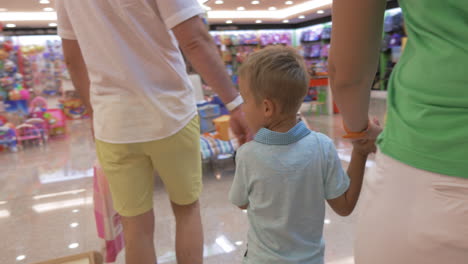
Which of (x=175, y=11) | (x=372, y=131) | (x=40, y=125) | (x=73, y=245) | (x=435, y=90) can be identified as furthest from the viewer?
(x=40, y=125)

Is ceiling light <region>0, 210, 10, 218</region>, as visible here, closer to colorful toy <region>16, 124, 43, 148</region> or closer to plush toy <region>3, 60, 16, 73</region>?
colorful toy <region>16, 124, 43, 148</region>

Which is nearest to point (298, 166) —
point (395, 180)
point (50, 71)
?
point (395, 180)

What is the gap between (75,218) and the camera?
115 inches

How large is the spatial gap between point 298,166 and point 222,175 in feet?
10.0

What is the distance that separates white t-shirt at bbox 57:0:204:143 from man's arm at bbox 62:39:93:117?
0.22 meters

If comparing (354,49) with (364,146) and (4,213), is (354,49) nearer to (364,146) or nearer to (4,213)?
(364,146)

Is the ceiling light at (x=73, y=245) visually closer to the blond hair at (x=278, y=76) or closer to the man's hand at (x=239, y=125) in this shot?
the man's hand at (x=239, y=125)

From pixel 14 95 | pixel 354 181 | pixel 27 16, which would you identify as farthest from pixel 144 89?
pixel 27 16

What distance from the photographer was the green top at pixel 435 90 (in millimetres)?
507

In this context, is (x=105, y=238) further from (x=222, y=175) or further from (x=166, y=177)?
(x=222, y=175)

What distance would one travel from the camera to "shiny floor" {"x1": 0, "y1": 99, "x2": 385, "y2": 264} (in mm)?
2291

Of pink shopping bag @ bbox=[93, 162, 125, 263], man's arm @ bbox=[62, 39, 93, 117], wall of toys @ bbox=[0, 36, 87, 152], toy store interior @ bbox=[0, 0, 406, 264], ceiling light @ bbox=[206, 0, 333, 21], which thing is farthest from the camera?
ceiling light @ bbox=[206, 0, 333, 21]

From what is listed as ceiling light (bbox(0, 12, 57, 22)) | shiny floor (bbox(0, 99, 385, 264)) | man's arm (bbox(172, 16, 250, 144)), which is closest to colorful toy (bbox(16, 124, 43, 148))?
shiny floor (bbox(0, 99, 385, 264))

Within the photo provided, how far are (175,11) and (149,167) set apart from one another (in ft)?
1.98
